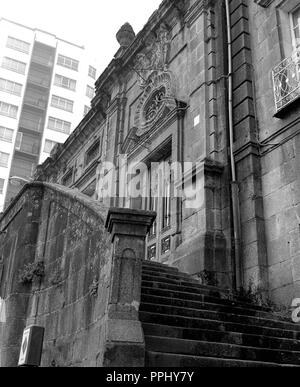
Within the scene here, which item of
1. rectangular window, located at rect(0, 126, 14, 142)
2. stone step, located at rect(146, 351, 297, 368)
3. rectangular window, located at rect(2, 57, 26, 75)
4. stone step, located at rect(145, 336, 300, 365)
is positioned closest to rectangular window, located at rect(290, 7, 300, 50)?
stone step, located at rect(145, 336, 300, 365)

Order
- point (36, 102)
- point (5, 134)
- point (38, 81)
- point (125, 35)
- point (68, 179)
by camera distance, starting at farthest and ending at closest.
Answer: point (38, 81) < point (36, 102) < point (5, 134) < point (68, 179) < point (125, 35)

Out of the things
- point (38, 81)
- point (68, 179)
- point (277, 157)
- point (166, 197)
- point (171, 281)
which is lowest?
point (171, 281)

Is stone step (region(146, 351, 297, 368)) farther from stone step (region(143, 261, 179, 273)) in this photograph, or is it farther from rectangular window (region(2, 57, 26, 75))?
rectangular window (region(2, 57, 26, 75))

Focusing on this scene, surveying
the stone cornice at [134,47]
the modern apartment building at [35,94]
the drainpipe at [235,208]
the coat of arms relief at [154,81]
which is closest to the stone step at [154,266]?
the drainpipe at [235,208]

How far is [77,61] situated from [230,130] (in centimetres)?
4264

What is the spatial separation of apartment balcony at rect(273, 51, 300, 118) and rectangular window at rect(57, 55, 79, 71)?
42.3 m

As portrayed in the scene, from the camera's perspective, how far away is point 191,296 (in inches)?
297

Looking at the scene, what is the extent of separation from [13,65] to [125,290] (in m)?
44.8

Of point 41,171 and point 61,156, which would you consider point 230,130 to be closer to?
point 61,156

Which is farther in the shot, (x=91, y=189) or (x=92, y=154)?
(x=92, y=154)

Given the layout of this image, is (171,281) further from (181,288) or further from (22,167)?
(22,167)

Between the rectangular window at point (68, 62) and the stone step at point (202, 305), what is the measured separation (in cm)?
4527

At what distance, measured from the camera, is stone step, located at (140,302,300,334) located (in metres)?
6.61

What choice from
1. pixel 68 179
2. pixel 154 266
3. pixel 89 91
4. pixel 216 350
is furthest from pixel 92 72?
pixel 216 350
